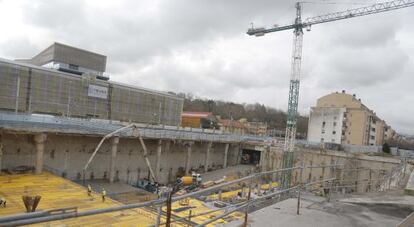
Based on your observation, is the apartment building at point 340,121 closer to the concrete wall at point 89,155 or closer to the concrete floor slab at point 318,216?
the concrete wall at point 89,155

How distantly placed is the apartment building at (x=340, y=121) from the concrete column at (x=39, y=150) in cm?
5559

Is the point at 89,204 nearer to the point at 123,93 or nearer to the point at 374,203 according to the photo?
the point at 374,203

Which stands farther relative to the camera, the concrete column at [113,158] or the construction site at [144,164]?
the concrete column at [113,158]

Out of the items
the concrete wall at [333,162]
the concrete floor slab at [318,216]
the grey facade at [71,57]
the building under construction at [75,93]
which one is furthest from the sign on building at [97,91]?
the concrete floor slab at [318,216]

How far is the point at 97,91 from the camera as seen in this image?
44.1 metres

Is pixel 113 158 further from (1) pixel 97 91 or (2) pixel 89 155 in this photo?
(1) pixel 97 91

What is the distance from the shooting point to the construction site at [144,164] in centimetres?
695

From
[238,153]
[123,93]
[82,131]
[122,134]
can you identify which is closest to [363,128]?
[238,153]

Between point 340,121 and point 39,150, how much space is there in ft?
187

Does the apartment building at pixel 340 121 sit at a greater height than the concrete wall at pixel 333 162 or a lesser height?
greater

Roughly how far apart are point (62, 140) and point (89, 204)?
11954mm

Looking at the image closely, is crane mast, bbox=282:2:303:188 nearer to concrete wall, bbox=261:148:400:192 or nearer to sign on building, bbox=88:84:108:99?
concrete wall, bbox=261:148:400:192

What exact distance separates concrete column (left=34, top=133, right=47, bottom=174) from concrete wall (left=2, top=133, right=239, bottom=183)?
121 centimetres

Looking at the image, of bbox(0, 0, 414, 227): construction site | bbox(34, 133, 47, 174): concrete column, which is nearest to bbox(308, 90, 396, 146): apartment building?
bbox(0, 0, 414, 227): construction site
